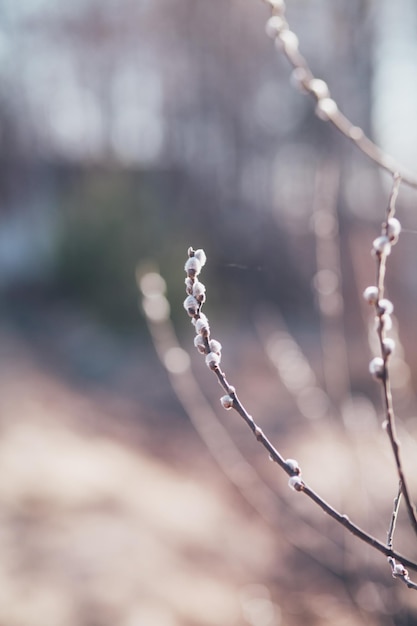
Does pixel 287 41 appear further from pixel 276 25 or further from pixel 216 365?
pixel 216 365

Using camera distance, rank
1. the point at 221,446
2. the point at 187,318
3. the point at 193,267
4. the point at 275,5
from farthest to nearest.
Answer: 1. the point at 187,318
2. the point at 221,446
3. the point at 275,5
4. the point at 193,267

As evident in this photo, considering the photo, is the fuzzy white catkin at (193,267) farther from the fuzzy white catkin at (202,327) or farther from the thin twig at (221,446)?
the thin twig at (221,446)

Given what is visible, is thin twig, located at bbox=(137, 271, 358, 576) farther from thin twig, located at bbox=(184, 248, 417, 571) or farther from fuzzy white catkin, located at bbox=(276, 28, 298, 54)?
thin twig, located at bbox=(184, 248, 417, 571)

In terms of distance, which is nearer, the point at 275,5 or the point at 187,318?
the point at 275,5

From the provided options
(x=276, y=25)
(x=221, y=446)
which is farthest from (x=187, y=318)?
(x=276, y=25)

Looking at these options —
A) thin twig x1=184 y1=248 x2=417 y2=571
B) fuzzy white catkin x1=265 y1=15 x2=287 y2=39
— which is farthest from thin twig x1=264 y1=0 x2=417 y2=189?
thin twig x1=184 y1=248 x2=417 y2=571

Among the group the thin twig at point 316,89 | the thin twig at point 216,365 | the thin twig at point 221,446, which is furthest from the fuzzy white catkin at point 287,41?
the thin twig at point 221,446

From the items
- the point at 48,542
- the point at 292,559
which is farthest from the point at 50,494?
the point at 292,559

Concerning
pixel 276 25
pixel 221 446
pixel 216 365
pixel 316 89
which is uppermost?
pixel 221 446

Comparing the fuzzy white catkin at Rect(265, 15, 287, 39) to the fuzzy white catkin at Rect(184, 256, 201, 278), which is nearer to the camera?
the fuzzy white catkin at Rect(184, 256, 201, 278)

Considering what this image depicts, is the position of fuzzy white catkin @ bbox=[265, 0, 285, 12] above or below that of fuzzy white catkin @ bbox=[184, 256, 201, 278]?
above
